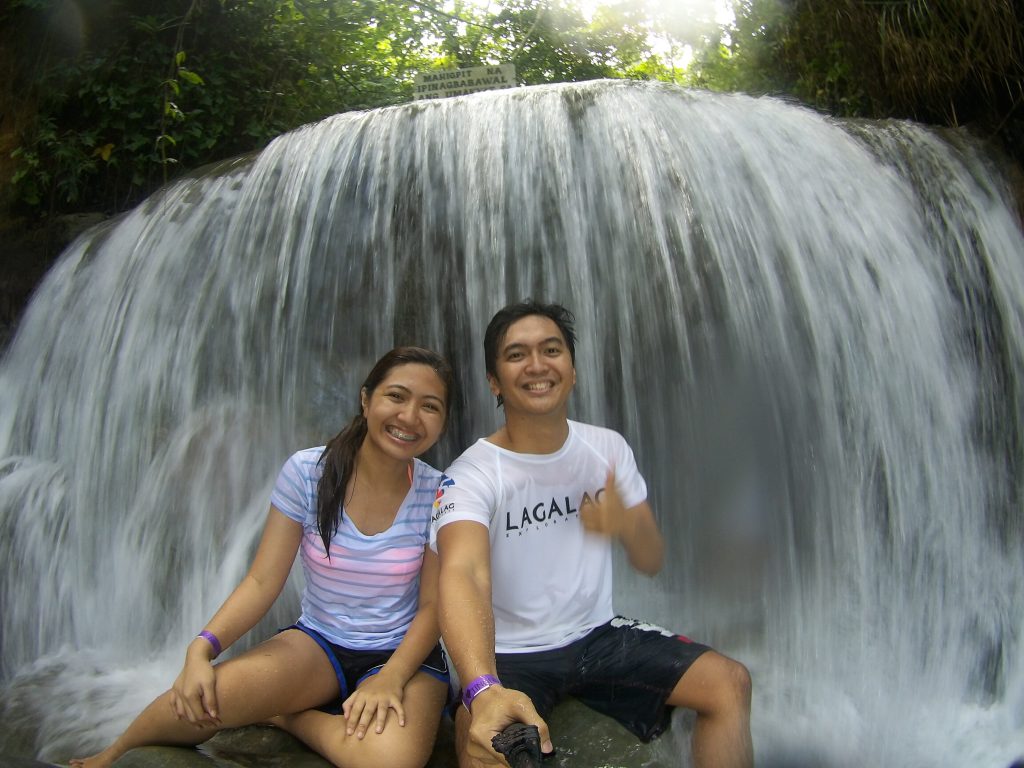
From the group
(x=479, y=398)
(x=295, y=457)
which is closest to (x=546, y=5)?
(x=479, y=398)

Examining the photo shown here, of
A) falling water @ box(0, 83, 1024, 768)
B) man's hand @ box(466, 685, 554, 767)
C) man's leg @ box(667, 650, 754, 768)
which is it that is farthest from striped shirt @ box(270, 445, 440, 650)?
falling water @ box(0, 83, 1024, 768)

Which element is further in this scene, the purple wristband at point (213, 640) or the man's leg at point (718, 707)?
the purple wristband at point (213, 640)

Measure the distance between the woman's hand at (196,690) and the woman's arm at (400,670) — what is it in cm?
31

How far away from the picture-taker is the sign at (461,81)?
6.82 metres

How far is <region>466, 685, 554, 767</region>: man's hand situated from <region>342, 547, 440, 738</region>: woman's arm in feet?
1.42

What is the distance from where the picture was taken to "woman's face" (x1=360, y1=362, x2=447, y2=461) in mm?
2256

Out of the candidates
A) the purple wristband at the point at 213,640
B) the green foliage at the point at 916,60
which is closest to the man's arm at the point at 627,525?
the purple wristband at the point at 213,640

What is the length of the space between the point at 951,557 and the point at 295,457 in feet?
8.26

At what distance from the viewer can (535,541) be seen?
7.00 ft

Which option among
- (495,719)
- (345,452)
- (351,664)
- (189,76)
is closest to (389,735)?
(351,664)

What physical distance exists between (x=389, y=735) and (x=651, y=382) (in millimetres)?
1801

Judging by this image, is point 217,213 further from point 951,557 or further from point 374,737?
point 951,557

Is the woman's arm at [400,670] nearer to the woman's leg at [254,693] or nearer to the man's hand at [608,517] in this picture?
the woman's leg at [254,693]

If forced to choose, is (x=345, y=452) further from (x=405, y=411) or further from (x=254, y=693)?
(x=254, y=693)
